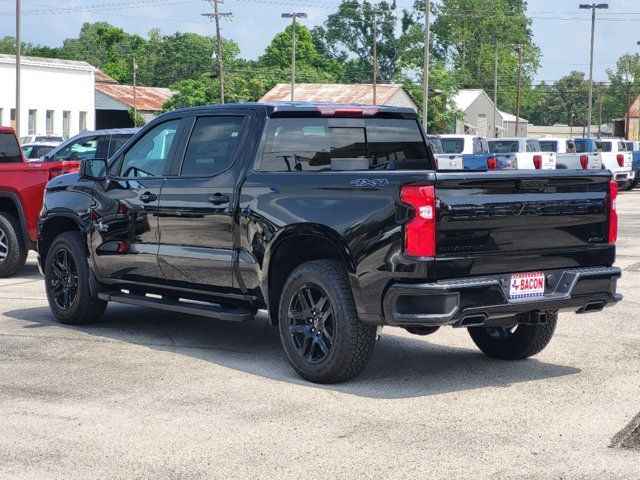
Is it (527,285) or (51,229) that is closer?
(527,285)

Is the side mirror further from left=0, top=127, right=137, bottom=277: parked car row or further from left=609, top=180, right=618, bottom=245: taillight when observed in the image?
left=609, top=180, right=618, bottom=245: taillight

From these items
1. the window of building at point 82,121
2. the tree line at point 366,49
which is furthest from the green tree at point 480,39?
the window of building at point 82,121

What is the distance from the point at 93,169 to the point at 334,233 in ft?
10.6

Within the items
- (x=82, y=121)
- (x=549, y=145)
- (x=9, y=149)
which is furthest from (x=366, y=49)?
(x=9, y=149)

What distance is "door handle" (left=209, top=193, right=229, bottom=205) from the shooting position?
8.70 meters

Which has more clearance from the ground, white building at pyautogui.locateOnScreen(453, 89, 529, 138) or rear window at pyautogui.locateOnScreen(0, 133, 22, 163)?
white building at pyautogui.locateOnScreen(453, 89, 529, 138)

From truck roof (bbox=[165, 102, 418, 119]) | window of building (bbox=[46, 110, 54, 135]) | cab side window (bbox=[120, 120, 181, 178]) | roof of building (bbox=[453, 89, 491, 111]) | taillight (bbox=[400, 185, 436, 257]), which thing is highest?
roof of building (bbox=[453, 89, 491, 111])

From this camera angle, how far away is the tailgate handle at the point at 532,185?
757 cm

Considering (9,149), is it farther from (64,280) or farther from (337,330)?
(337,330)

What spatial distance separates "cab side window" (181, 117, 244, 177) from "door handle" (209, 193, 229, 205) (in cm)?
20

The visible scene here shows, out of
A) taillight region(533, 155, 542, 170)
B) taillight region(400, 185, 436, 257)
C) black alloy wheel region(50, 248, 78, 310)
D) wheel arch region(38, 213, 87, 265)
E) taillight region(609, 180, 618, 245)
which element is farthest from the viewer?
taillight region(533, 155, 542, 170)

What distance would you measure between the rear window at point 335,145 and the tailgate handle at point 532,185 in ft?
4.96

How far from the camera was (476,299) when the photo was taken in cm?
734

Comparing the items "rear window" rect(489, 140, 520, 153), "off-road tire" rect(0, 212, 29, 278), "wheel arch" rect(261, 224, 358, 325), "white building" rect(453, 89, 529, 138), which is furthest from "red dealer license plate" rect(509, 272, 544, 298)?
"white building" rect(453, 89, 529, 138)
